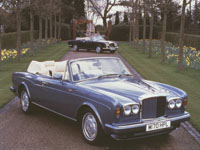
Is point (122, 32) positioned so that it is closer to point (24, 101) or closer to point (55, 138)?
point (24, 101)

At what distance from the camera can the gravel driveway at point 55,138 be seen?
222 inches

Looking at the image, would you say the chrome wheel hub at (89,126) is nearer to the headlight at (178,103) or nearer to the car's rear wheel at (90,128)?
the car's rear wheel at (90,128)

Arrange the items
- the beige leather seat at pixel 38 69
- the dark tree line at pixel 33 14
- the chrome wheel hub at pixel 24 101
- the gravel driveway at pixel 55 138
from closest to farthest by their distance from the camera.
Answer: the gravel driveway at pixel 55 138 < the chrome wheel hub at pixel 24 101 < the beige leather seat at pixel 38 69 < the dark tree line at pixel 33 14

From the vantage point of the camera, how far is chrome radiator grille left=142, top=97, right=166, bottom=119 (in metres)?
5.41

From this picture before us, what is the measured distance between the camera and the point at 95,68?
6.74 meters

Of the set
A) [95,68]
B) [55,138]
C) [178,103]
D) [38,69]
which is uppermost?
[95,68]

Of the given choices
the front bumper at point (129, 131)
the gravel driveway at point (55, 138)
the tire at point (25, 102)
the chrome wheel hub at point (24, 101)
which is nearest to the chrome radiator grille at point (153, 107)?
the front bumper at point (129, 131)

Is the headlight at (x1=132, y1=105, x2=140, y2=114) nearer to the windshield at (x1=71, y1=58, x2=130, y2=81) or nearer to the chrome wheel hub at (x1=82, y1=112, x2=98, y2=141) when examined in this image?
the chrome wheel hub at (x1=82, y1=112, x2=98, y2=141)

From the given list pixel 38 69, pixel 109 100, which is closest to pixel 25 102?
pixel 38 69

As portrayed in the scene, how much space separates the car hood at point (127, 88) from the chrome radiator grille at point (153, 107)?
0.33 feet

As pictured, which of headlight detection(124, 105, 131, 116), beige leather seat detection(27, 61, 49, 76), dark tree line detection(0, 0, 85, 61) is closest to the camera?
headlight detection(124, 105, 131, 116)

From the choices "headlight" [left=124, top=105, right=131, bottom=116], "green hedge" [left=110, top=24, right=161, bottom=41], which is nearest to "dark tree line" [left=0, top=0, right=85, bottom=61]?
"green hedge" [left=110, top=24, right=161, bottom=41]

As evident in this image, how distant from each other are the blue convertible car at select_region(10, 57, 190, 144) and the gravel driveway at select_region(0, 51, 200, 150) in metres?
0.26

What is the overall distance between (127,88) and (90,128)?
0.95m
